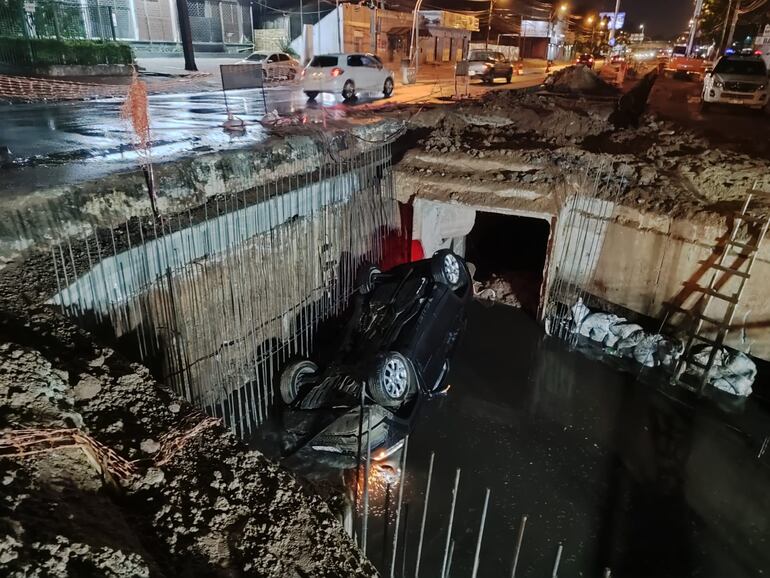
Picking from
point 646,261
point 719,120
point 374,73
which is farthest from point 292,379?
point 719,120

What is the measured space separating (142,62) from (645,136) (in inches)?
874

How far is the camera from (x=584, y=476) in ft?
23.1

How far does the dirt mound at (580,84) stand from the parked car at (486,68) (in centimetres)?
327

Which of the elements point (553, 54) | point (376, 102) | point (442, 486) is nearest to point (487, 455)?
point (442, 486)

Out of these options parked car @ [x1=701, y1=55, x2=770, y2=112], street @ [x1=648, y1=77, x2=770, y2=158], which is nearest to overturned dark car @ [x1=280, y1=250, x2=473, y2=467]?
street @ [x1=648, y1=77, x2=770, y2=158]

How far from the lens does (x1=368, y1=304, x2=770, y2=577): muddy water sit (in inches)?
234

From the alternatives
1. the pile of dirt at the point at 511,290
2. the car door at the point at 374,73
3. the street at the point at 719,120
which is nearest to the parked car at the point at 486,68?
the street at the point at 719,120

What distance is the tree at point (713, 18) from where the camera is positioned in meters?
44.2

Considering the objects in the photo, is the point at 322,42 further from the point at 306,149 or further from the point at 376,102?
the point at 306,149

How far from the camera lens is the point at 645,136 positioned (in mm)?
12188

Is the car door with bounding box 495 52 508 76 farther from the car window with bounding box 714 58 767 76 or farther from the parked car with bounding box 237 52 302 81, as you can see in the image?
the car window with bounding box 714 58 767 76

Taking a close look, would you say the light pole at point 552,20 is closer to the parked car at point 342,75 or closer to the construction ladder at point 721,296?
the parked car at point 342,75

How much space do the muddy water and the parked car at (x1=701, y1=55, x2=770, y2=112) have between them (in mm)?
14239

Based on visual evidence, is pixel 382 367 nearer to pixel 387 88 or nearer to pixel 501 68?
pixel 387 88
